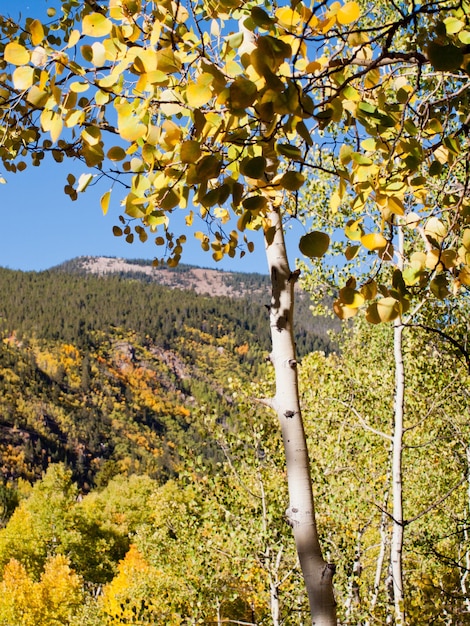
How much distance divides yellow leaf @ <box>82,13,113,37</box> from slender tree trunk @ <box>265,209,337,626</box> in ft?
2.45

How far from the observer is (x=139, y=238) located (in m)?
2.56

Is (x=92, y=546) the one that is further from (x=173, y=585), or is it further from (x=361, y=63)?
(x=361, y=63)

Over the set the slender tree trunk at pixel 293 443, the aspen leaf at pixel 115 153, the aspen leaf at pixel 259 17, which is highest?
the aspen leaf at pixel 259 17

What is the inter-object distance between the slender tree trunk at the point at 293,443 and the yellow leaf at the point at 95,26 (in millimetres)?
747

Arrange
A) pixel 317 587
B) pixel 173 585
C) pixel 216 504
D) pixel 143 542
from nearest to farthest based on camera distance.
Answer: pixel 317 587, pixel 216 504, pixel 173 585, pixel 143 542

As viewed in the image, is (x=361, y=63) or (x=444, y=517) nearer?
(x=361, y=63)

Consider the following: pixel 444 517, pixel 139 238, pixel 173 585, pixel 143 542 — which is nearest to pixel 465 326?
pixel 444 517

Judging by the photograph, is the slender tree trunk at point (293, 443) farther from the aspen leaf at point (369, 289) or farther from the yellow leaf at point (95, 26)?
the yellow leaf at point (95, 26)

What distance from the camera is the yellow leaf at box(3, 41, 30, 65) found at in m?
1.02

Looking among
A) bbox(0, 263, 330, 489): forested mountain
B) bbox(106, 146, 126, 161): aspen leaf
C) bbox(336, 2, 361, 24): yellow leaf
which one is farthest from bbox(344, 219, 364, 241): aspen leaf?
bbox(0, 263, 330, 489): forested mountain

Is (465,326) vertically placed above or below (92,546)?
above

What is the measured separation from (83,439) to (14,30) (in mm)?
136484

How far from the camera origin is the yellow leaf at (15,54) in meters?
1.02

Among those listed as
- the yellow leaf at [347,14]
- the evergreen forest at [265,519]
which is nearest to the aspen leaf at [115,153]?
the yellow leaf at [347,14]
